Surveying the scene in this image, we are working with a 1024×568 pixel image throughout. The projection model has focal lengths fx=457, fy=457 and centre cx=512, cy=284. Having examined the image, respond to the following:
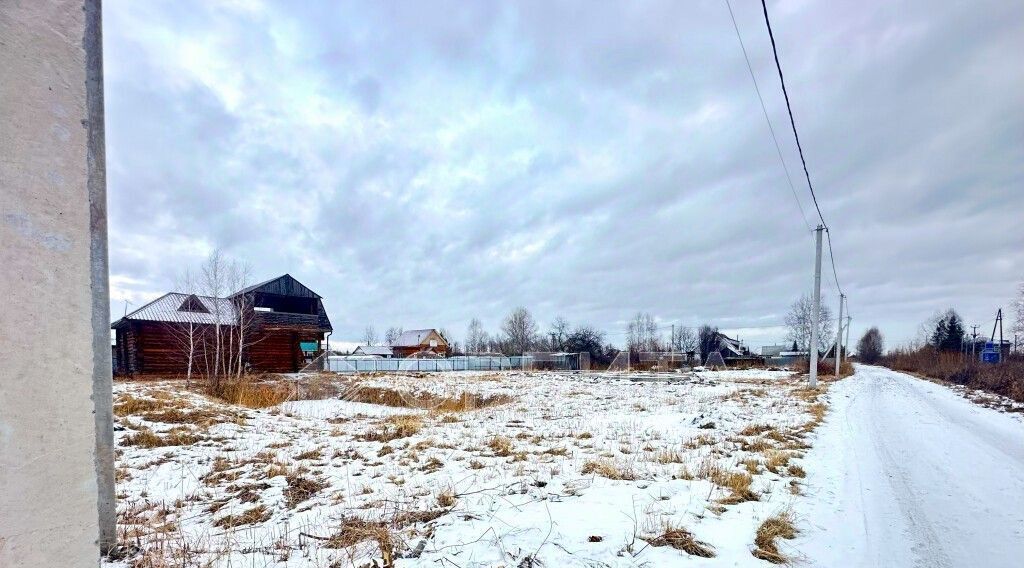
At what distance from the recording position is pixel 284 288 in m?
34.8

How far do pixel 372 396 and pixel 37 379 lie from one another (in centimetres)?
1772

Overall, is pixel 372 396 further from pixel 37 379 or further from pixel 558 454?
pixel 37 379

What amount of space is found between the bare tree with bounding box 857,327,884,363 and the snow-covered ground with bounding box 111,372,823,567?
10332 centimetres

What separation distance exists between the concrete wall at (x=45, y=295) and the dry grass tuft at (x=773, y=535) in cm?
393

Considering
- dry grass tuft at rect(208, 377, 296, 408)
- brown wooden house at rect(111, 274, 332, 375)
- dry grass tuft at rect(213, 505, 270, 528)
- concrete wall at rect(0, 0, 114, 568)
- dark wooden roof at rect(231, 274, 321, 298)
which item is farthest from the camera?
dark wooden roof at rect(231, 274, 321, 298)

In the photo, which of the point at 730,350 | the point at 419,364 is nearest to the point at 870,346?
the point at 730,350

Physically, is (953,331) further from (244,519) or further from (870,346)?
(244,519)

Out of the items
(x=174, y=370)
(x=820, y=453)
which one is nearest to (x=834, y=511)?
(x=820, y=453)

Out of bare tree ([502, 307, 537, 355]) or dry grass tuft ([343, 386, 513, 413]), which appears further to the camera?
bare tree ([502, 307, 537, 355])

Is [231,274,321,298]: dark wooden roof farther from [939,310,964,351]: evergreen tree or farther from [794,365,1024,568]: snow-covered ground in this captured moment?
[939,310,964,351]: evergreen tree

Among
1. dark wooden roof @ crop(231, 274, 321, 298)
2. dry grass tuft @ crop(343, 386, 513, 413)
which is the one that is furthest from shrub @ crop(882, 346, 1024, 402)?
dark wooden roof @ crop(231, 274, 321, 298)

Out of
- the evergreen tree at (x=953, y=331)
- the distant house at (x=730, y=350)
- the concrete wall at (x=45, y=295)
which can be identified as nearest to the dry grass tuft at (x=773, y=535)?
the concrete wall at (x=45, y=295)

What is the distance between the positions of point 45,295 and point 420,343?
7187cm

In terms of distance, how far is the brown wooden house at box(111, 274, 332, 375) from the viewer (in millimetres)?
27312
